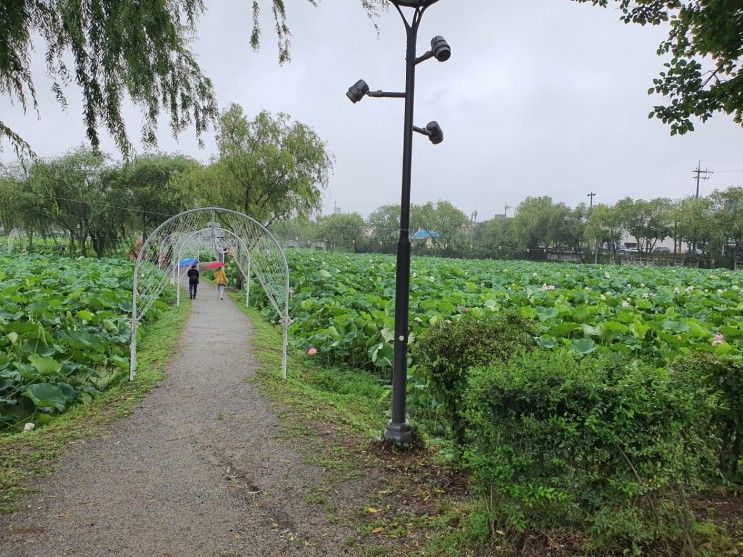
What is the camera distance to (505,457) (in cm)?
325

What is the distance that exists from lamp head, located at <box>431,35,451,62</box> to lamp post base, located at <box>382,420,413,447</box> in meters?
3.34

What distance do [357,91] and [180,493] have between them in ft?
12.3

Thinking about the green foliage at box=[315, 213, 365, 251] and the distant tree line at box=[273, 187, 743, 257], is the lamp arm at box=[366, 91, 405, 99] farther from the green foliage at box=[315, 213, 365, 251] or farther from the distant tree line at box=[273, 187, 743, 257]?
the green foliage at box=[315, 213, 365, 251]

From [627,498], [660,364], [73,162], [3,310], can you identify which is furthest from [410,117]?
[73,162]

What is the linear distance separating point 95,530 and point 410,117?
4145 millimetres

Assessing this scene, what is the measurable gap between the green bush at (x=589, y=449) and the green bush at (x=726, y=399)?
0.68 m

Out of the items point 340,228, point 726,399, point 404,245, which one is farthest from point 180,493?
point 340,228

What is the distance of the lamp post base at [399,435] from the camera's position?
5106 mm

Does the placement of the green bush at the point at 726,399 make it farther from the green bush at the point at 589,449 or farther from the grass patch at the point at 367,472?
the grass patch at the point at 367,472

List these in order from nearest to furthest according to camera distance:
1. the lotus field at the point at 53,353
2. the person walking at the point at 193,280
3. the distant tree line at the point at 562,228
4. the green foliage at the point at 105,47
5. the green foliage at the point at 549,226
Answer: the green foliage at the point at 105,47 → the lotus field at the point at 53,353 → the person walking at the point at 193,280 → the distant tree line at the point at 562,228 → the green foliage at the point at 549,226

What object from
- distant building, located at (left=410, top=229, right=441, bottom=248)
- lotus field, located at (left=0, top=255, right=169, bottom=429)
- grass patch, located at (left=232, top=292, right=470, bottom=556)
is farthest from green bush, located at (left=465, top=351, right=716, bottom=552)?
distant building, located at (left=410, top=229, right=441, bottom=248)

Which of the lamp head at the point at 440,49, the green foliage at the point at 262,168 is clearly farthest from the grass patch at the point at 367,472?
the green foliage at the point at 262,168

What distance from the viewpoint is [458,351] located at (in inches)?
Answer: 184

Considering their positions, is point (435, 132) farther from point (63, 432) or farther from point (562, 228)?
point (562, 228)
